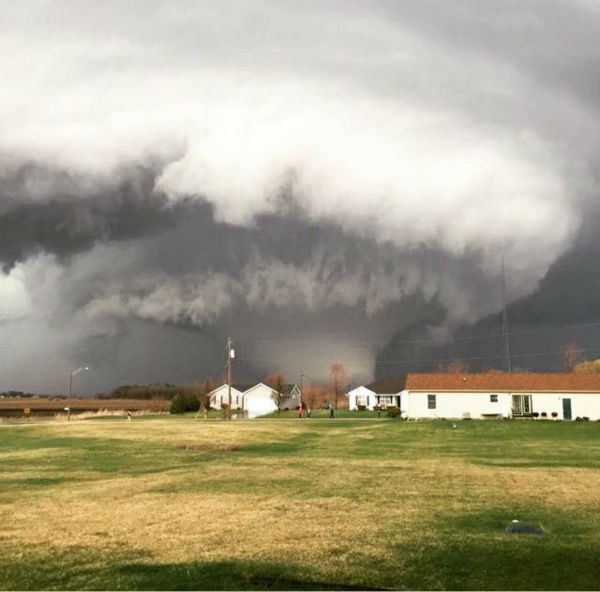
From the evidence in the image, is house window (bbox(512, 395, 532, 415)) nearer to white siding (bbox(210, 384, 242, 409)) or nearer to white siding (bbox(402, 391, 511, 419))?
white siding (bbox(402, 391, 511, 419))

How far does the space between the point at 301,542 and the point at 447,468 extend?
17.0m

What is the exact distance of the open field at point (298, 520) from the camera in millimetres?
11086

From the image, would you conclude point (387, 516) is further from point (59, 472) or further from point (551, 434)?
point (551, 434)

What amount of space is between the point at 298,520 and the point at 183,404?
103706 mm

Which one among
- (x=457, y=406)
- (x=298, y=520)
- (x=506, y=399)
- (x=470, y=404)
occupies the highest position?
(x=506, y=399)

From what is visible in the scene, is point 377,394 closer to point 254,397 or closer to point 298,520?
point 254,397

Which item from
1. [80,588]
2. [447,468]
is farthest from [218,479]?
[80,588]

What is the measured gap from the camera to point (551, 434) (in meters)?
53.8

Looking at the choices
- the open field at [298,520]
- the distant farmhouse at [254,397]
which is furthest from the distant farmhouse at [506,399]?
the distant farmhouse at [254,397]

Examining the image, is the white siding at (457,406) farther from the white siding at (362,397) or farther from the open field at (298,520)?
the white siding at (362,397)

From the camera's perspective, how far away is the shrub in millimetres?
114975

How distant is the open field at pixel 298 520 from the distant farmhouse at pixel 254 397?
11736 cm

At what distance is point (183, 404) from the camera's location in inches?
4584

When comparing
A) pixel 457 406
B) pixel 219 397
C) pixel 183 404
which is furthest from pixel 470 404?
pixel 219 397
